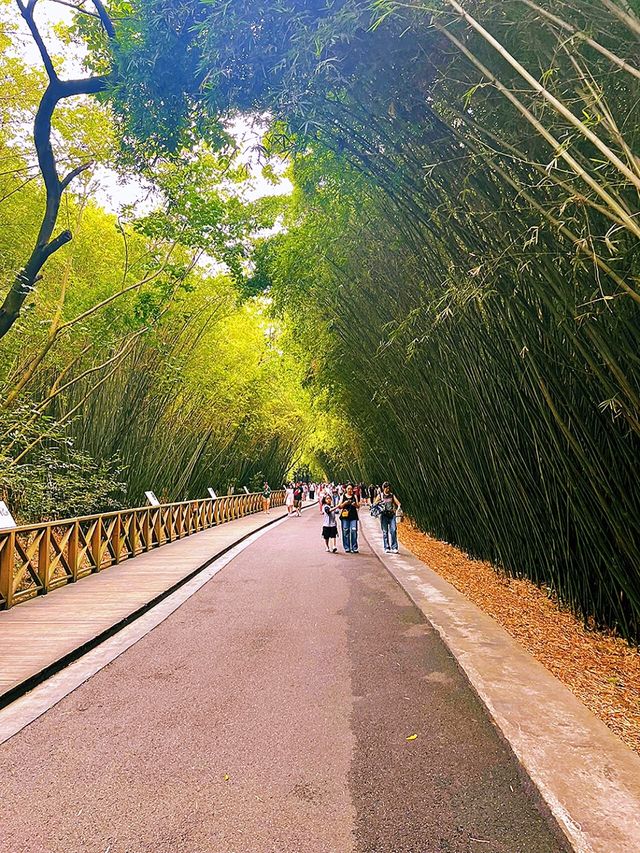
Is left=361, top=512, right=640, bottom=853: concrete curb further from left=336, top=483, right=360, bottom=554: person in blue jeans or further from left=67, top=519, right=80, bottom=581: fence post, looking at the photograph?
left=336, top=483, right=360, bottom=554: person in blue jeans

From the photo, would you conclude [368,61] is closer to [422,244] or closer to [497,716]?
[422,244]

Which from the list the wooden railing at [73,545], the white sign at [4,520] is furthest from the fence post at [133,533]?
the white sign at [4,520]

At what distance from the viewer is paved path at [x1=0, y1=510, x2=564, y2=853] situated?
Result: 1696 mm

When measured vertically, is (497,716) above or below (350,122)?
below

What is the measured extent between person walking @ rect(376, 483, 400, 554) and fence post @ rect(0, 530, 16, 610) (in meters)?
4.94

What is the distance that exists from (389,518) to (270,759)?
645 cm

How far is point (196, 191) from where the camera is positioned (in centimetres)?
563

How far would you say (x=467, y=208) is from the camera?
3.44 m

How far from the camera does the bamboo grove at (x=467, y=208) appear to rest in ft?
8.40

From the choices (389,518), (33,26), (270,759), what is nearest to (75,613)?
(270,759)

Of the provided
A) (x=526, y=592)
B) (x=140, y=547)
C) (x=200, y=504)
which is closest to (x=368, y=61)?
(x=526, y=592)

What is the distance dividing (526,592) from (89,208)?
705 cm

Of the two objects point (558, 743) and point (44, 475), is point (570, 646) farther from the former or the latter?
point (44, 475)

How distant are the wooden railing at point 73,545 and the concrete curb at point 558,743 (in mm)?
3362
